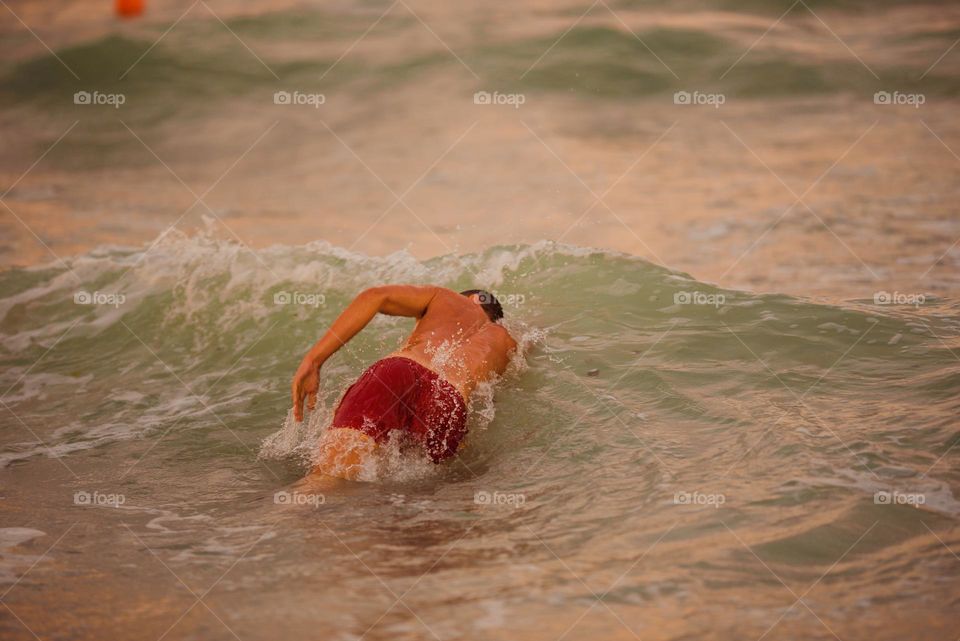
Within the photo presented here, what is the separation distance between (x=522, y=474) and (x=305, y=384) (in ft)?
3.36

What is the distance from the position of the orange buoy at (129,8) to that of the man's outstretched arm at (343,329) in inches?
458

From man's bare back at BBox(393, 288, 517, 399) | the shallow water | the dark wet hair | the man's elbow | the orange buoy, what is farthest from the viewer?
the orange buoy

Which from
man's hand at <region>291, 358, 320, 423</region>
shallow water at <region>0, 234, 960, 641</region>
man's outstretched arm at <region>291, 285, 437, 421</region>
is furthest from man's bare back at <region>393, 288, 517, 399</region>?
man's hand at <region>291, 358, 320, 423</region>

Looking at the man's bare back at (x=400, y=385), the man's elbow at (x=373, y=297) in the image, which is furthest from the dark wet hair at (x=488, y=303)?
the man's elbow at (x=373, y=297)

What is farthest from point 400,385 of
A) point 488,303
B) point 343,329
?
point 488,303

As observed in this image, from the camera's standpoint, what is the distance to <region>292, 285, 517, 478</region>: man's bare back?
452cm

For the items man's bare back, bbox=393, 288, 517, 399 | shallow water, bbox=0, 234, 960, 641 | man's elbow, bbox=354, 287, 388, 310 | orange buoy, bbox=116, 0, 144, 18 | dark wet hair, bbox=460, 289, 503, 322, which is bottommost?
shallow water, bbox=0, 234, 960, 641

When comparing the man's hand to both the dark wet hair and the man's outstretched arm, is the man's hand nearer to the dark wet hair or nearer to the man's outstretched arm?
the man's outstretched arm

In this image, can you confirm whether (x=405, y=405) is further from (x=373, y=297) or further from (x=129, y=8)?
(x=129, y=8)

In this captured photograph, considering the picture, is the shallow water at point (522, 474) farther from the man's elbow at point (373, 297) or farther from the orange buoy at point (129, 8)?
the orange buoy at point (129, 8)

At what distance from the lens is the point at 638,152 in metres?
11.5

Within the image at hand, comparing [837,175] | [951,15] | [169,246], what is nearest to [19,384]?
[169,246]

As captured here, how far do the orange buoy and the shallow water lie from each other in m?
8.46

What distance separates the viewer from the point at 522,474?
4.70 meters
